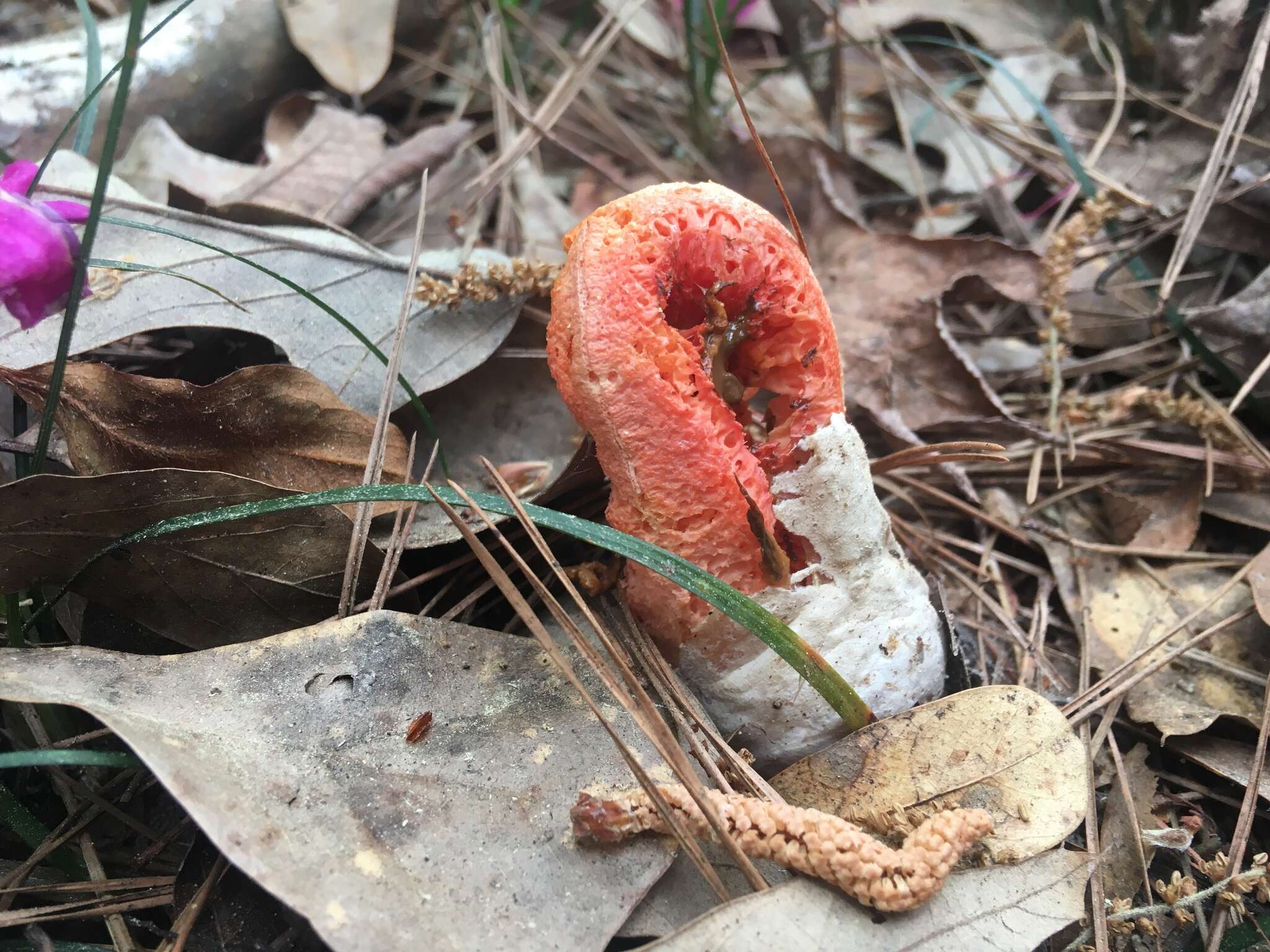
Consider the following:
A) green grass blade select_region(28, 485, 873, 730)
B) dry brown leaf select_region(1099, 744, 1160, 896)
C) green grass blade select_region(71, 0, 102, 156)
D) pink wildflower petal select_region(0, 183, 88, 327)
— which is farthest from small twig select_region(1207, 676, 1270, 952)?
green grass blade select_region(71, 0, 102, 156)

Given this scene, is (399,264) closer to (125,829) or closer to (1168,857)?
(125,829)

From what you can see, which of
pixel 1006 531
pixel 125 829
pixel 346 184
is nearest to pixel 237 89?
pixel 346 184

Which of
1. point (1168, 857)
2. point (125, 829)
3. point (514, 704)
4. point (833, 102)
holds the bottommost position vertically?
point (1168, 857)

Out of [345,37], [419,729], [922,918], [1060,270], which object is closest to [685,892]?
[922,918]

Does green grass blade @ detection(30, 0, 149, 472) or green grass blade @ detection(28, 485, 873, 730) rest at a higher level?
green grass blade @ detection(30, 0, 149, 472)

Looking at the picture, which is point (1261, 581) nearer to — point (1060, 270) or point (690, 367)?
point (1060, 270)

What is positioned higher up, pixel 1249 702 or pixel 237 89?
pixel 237 89

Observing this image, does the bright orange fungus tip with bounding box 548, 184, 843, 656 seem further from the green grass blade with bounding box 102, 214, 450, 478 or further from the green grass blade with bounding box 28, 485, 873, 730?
the green grass blade with bounding box 102, 214, 450, 478
